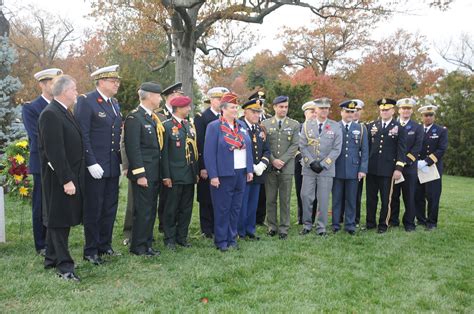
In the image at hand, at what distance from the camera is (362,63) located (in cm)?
3253

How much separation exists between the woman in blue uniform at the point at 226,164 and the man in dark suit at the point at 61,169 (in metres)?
1.73

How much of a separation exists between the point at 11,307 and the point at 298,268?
290 cm

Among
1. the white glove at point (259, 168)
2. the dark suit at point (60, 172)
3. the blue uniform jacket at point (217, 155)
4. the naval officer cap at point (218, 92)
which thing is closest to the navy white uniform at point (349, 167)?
the white glove at point (259, 168)

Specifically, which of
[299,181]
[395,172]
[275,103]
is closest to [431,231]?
[395,172]

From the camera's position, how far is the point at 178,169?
226 inches

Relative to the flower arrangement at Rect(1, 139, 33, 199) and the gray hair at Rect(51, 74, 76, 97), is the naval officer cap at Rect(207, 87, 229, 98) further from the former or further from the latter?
the flower arrangement at Rect(1, 139, 33, 199)

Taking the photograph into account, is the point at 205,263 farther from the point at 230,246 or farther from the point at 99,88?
the point at 99,88

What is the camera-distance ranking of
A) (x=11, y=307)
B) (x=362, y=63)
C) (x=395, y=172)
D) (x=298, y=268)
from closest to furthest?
(x=11, y=307)
(x=298, y=268)
(x=395, y=172)
(x=362, y=63)

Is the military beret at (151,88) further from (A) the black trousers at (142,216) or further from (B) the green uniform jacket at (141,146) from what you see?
(A) the black trousers at (142,216)

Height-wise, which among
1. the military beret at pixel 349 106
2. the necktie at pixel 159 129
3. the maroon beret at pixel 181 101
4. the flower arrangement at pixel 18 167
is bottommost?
the flower arrangement at pixel 18 167

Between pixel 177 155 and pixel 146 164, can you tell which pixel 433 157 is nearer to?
pixel 177 155

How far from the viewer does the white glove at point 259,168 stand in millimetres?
6293

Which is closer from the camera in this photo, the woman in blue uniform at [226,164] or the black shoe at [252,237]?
the woman in blue uniform at [226,164]

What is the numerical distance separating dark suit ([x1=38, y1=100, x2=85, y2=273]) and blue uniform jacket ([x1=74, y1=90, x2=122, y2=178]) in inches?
11.9
